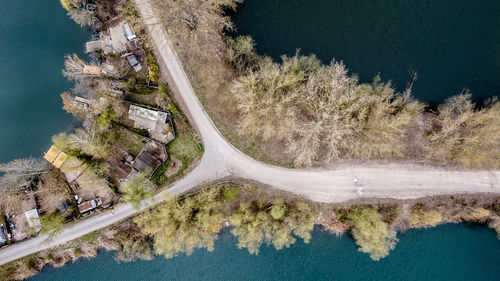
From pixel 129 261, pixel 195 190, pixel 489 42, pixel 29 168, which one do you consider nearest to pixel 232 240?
pixel 195 190

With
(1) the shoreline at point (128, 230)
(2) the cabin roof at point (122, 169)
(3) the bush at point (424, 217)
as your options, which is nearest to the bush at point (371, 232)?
(1) the shoreline at point (128, 230)

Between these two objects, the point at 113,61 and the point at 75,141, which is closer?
the point at 75,141

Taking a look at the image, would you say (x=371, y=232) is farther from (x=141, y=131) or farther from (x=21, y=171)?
(x=21, y=171)

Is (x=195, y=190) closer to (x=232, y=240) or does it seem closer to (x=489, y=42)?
(x=232, y=240)

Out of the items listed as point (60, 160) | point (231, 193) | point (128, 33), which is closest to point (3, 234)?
point (60, 160)

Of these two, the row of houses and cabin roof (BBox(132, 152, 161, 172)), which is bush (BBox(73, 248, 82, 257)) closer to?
cabin roof (BBox(132, 152, 161, 172))

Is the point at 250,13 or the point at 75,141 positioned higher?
the point at 250,13

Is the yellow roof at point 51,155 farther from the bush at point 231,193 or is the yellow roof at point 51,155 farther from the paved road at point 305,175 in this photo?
the bush at point 231,193
